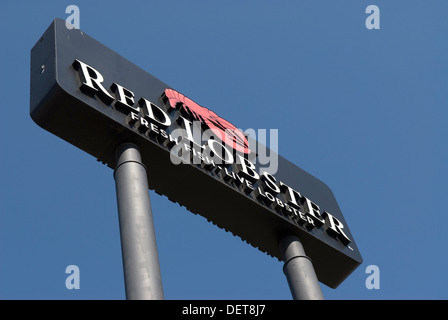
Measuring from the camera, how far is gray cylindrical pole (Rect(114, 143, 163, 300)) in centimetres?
1074

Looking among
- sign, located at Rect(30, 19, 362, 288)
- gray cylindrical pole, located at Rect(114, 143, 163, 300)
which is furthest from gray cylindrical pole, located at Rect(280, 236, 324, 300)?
gray cylindrical pole, located at Rect(114, 143, 163, 300)

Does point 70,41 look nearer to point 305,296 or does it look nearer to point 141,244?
point 141,244

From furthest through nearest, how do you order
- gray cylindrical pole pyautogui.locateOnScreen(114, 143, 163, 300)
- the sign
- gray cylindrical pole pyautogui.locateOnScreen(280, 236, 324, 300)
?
1. gray cylindrical pole pyautogui.locateOnScreen(280, 236, 324, 300)
2. the sign
3. gray cylindrical pole pyautogui.locateOnScreen(114, 143, 163, 300)

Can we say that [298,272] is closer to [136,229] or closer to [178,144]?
[178,144]

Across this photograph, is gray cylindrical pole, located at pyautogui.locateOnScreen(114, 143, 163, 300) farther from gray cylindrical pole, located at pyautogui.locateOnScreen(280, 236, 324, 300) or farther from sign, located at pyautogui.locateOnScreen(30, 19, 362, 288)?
gray cylindrical pole, located at pyautogui.locateOnScreen(280, 236, 324, 300)

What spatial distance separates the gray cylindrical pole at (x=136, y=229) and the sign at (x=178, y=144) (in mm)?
Answer: 740

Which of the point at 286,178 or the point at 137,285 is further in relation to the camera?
the point at 286,178

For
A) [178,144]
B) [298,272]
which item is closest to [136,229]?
[178,144]

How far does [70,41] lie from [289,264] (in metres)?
6.06

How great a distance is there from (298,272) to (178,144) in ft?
11.0

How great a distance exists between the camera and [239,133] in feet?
57.0

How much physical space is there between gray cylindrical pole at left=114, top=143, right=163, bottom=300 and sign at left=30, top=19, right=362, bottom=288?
74 cm

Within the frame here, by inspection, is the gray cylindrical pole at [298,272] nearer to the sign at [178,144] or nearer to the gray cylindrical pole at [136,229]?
the sign at [178,144]
